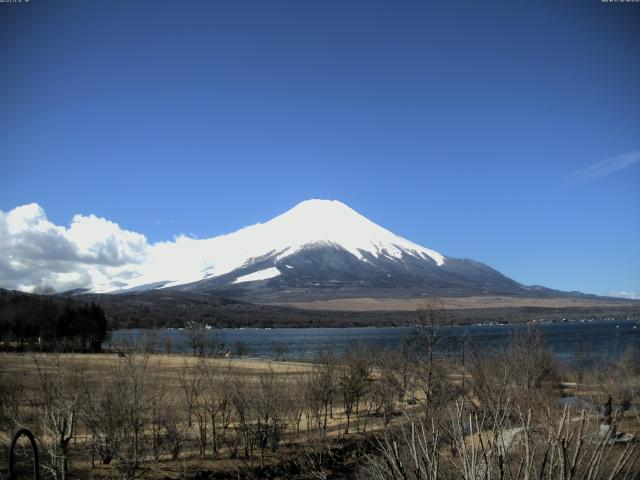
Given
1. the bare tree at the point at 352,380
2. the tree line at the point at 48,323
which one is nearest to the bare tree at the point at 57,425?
the bare tree at the point at 352,380

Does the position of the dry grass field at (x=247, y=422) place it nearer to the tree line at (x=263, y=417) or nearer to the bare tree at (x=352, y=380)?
the tree line at (x=263, y=417)

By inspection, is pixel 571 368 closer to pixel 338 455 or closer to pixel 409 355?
pixel 409 355

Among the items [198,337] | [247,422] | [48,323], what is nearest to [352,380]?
[247,422]

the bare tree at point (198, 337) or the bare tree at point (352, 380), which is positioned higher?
the bare tree at point (352, 380)

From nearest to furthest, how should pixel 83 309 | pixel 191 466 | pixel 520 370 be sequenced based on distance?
pixel 191 466, pixel 520 370, pixel 83 309

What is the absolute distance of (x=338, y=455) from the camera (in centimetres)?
2939

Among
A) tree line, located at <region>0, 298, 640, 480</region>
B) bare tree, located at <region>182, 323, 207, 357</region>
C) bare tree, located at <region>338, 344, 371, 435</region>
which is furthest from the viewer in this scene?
bare tree, located at <region>182, 323, 207, 357</region>

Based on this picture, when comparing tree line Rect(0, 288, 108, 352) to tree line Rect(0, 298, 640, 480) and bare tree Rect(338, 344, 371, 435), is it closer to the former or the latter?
bare tree Rect(338, 344, 371, 435)

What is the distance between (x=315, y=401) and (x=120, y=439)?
12.3 metres

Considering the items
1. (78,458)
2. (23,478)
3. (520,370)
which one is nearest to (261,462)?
(78,458)

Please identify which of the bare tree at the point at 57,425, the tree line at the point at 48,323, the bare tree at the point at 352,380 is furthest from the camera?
the tree line at the point at 48,323

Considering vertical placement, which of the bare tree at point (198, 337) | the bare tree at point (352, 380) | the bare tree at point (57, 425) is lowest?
the bare tree at point (198, 337)

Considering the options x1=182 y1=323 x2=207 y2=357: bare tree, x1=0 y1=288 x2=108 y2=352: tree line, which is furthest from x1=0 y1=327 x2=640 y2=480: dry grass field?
x1=0 y1=288 x2=108 y2=352: tree line

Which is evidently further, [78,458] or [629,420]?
[629,420]
